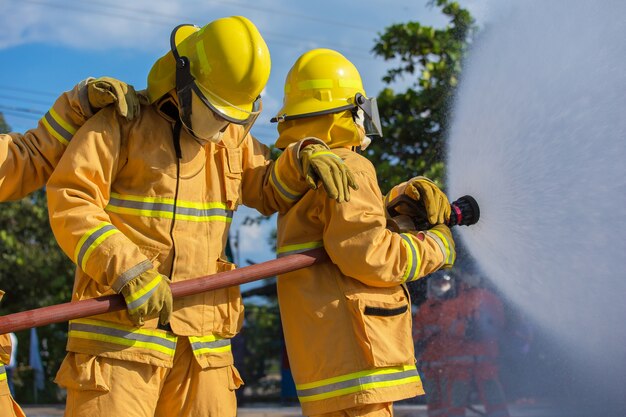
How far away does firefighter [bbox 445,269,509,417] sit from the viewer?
23.7 feet

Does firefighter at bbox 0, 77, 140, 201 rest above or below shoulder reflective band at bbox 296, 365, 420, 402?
above

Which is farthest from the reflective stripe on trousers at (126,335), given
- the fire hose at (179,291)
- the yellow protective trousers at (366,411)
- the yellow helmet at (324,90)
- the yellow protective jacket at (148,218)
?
the yellow helmet at (324,90)

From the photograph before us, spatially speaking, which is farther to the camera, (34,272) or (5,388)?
(34,272)

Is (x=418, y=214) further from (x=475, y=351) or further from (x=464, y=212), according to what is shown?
(x=475, y=351)

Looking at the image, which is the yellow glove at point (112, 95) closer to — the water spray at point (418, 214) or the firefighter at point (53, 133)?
the firefighter at point (53, 133)

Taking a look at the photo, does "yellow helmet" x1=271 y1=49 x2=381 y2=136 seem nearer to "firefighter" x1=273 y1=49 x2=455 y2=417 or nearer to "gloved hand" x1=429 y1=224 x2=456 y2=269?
"firefighter" x1=273 y1=49 x2=455 y2=417

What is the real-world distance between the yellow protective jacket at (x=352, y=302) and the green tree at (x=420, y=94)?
18.0ft

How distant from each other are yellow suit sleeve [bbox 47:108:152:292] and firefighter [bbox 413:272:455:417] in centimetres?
482

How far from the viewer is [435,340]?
24.6 feet

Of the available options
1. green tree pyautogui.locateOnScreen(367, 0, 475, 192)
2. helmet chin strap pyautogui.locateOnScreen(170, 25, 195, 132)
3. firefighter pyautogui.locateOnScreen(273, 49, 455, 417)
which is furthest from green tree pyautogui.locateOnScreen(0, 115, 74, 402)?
helmet chin strap pyautogui.locateOnScreen(170, 25, 195, 132)

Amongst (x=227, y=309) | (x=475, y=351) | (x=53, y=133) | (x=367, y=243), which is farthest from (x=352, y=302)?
(x=475, y=351)

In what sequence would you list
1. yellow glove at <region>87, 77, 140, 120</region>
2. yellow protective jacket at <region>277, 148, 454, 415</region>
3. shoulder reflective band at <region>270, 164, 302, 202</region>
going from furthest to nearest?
shoulder reflective band at <region>270, 164, 302, 202</region>
yellow protective jacket at <region>277, 148, 454, 415</region>
yellow glove at <region>87, 77, 140, 120</region>

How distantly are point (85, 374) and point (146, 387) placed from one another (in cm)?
22

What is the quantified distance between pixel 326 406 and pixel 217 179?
0.98m
